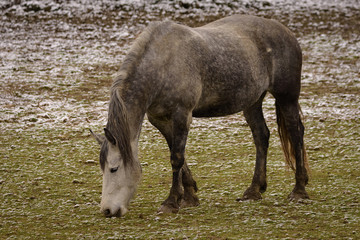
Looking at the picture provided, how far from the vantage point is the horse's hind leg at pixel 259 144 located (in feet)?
25.0

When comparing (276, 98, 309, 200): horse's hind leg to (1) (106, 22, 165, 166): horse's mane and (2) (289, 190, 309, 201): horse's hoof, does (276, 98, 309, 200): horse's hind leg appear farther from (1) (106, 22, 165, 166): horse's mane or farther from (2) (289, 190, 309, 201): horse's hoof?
(1) (106, 22, 165, 166): horse's mane

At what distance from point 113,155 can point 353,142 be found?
568 centimetres

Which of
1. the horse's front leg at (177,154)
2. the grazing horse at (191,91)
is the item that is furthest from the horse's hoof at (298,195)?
the horse's front leg at (177,154)

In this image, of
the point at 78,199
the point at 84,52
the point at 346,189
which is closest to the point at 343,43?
the point at 84,52

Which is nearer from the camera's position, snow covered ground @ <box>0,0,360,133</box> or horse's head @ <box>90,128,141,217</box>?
horse's head @ <box>90,128,141,217</box>

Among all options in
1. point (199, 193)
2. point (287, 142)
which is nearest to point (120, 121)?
point (199, 193)

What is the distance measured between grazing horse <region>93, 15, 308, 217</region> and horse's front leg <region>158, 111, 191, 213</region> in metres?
0.01

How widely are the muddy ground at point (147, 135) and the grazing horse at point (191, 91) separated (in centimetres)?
42

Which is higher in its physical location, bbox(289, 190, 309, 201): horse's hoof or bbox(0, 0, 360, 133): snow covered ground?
bbox(289, 190, 309, 201): horse's hoof

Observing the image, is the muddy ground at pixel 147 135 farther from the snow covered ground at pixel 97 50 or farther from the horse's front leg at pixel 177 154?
the horse's front leg at pixel 177 154

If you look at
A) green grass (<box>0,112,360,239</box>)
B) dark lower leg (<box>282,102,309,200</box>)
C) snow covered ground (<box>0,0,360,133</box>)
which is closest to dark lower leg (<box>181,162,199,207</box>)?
green grass (<box>0,112,360,239</box>)

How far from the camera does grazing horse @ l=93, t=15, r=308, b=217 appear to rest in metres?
6.14

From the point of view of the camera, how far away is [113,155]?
6102 mm

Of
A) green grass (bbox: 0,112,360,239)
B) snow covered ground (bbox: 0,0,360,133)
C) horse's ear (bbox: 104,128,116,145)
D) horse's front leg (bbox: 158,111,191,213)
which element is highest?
horse's ear (bbox: 104,128,116,145)
